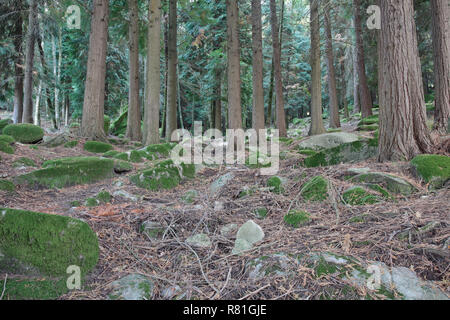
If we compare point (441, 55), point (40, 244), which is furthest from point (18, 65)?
point (441, 55)

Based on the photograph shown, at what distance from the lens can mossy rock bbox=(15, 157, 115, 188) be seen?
15.3ft

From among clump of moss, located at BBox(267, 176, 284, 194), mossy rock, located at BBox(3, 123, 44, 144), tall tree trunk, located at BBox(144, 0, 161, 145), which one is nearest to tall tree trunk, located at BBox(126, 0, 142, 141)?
tall tree trunk, located at BBox(144, 0, 161, 145)

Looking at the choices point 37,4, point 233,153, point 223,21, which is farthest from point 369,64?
point 37,4

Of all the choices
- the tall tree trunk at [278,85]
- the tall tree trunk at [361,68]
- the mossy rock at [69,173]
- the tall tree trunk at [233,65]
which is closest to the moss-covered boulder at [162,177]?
the mossy rock at [69,173]

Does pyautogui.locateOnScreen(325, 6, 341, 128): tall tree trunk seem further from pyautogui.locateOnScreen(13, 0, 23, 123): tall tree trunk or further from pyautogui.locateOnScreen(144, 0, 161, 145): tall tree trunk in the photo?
pyautogui.locateOnScreen(13, 0, 23, 123): tall tree trunk

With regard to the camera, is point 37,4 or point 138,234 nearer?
point 138,234

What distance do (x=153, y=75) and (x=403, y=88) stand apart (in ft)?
22.3

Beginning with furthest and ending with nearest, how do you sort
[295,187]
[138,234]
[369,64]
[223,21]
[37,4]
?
[369,64] → [223,21] → [37,4] → [295,187] → [138,234]

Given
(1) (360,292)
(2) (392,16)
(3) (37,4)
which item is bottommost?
(1) (360,292)

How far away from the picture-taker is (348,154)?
205 inches

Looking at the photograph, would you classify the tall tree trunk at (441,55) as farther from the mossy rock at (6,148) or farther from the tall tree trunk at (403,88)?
the mossy rock at (6,148)

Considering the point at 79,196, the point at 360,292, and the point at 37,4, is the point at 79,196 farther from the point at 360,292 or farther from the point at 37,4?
the point at 37,4
